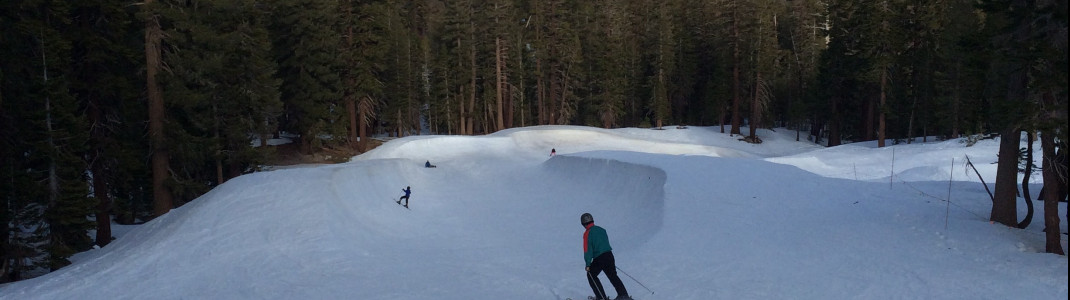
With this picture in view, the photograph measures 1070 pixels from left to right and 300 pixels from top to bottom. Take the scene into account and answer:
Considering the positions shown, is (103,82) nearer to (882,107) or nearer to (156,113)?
(156,113)

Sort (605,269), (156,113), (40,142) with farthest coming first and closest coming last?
(156,113) → (40,142) → (605,269)

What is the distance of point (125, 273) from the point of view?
12.2 meters

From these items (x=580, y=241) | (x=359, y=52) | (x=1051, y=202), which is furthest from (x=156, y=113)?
(x=1051, y=202)

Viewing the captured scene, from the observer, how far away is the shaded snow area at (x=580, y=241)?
35.4ft

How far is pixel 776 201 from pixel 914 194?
14.2 ft

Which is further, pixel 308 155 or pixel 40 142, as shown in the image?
pixel 308 155

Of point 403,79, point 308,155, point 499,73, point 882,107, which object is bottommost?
point 308,155

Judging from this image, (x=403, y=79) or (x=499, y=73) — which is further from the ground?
(x=499, y=73)

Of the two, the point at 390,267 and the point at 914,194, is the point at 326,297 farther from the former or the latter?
the point at 914,194

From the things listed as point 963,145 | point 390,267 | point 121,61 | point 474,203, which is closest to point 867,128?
point 963,145

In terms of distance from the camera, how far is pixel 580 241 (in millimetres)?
16562

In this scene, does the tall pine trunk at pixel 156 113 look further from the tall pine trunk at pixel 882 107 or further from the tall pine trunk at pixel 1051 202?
the tall pine trunk at pixel 882 107

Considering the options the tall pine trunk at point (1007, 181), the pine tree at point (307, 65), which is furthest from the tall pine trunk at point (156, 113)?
the tall pine trunk at point (1007, 181)

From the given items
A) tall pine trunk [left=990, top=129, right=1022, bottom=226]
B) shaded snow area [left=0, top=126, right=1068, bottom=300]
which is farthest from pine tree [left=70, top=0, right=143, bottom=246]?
tall pine trunk [left=990, top=129, right=1022, bottom=226]
